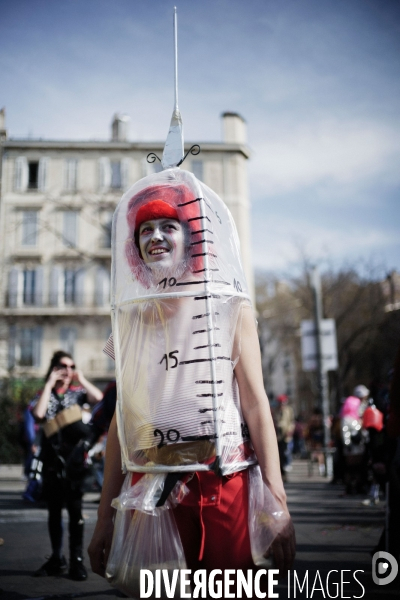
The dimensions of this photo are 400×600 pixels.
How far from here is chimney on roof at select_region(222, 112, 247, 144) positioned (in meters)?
36.1

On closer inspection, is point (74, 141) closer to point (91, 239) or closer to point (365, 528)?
point (91, 239)

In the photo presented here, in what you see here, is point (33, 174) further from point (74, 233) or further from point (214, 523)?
point (214, 523)

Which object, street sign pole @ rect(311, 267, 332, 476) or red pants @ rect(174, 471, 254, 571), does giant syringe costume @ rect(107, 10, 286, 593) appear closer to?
red pants @ rect(174, 471, 254, 571)

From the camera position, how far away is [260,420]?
1.98 metres

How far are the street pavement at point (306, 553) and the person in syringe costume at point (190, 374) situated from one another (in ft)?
2.95

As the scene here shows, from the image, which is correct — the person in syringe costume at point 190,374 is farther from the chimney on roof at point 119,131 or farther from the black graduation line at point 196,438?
the chimney on roof at point 119,131

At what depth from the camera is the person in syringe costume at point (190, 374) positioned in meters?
1.90

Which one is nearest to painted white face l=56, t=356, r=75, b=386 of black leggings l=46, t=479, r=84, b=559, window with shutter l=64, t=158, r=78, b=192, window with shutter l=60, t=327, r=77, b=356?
black leggings l=46, t=479, r=84, b=559

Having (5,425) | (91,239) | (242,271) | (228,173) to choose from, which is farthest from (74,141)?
(242,271)

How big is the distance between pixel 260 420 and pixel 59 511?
359 centimetres

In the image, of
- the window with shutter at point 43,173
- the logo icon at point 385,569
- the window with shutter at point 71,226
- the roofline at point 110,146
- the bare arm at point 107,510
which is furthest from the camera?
the window with shutter at point 71,226

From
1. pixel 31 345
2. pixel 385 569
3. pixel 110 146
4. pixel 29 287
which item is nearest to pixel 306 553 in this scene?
pixel 385 569

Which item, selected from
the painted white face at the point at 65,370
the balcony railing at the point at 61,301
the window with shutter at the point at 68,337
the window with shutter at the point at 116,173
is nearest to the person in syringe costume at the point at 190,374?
the painted white face at the point at 65,370

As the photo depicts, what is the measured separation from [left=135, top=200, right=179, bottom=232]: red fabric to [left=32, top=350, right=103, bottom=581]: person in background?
11.2 ft
